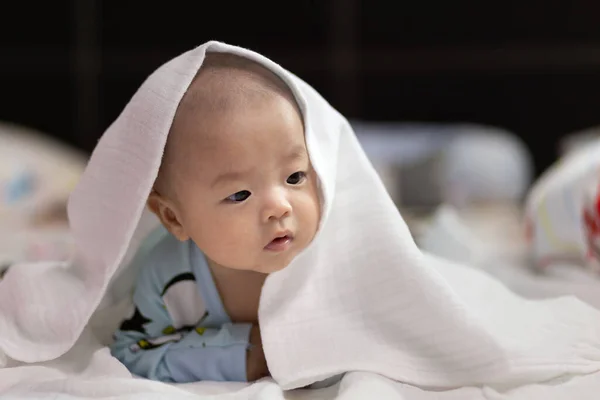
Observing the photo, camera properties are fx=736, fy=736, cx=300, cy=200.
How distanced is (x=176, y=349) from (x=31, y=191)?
60.2 inches

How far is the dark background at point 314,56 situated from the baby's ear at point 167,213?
1.93 m

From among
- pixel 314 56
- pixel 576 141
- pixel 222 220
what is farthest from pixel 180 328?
pixel 314 56

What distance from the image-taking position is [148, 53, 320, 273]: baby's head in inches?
31.0

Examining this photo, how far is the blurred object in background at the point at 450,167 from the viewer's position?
241cm

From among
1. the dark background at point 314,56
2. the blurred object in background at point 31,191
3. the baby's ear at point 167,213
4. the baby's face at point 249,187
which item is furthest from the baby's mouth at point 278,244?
the dark background at point 314,56

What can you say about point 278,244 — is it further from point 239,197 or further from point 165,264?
point 165,264

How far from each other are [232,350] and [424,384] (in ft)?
0.73

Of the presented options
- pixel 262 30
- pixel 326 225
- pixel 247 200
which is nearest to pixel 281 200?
pixel 247 200

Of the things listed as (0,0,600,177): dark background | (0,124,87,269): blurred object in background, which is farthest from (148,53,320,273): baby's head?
(0,0,600,177): dark background

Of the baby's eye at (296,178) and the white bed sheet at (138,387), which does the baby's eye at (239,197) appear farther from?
the white bed sheet at (138,387)

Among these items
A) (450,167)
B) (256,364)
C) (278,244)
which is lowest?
(450,167)

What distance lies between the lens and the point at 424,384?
2.70 ft

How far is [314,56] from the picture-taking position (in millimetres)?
2799

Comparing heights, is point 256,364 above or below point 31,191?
above
